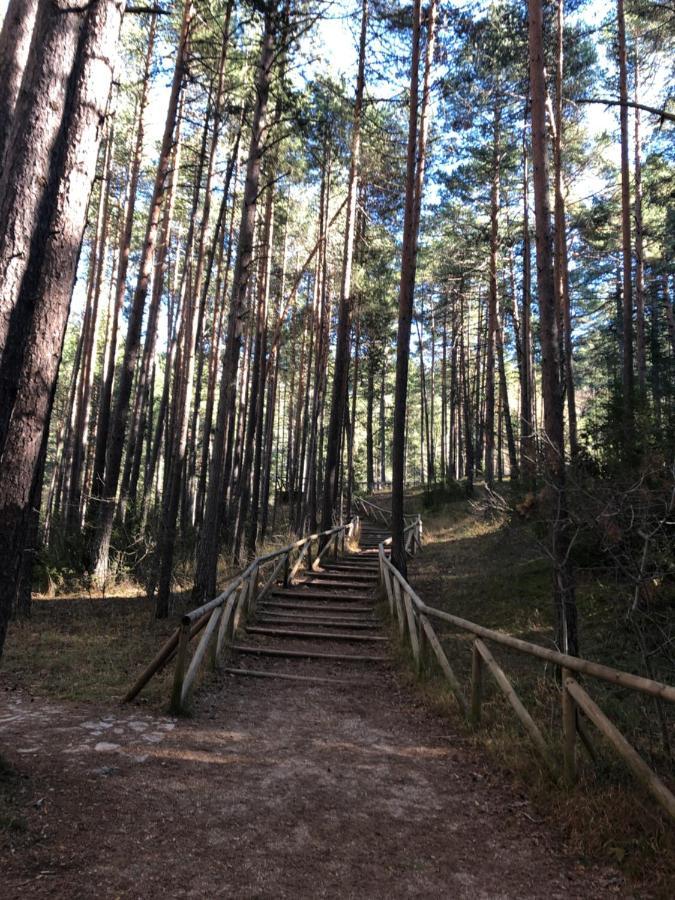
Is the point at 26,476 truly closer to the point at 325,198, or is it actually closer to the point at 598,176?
the point at 325,198

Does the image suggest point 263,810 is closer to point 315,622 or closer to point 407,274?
point 315,622

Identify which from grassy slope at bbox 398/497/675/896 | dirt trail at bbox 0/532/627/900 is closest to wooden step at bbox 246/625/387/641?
grassy slope at bbox 398/497/675/896

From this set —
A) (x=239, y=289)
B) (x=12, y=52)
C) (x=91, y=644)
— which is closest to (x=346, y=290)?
(x=239, y=289)

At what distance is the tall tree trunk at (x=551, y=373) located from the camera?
6.00 metres

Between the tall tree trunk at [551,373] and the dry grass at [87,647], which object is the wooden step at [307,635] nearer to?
the dry grass at [87,647]

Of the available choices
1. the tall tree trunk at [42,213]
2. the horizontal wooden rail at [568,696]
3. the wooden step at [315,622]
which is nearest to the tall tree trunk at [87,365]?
the wooden step at [315,622]

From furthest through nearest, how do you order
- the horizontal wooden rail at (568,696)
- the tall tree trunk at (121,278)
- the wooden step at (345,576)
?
the wooden step at (345,576)
the tall tree trunk at (121,278)
the horizontal wooden rail at (568,696)

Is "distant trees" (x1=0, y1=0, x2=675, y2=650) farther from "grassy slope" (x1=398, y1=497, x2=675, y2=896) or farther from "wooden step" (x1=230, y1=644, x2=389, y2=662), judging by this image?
"wooden step" (x1=230, y1=644, x2=389, y2=662)

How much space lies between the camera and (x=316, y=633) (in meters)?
8.79

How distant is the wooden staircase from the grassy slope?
4.10ft

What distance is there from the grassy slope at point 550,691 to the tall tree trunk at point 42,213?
381 cm

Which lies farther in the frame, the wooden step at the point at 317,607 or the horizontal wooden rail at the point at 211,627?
the wooden step at the point at 317,607

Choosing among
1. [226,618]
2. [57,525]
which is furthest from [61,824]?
[57,525]

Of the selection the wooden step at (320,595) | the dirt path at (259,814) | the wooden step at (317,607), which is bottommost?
the dirt path at (259,814)
